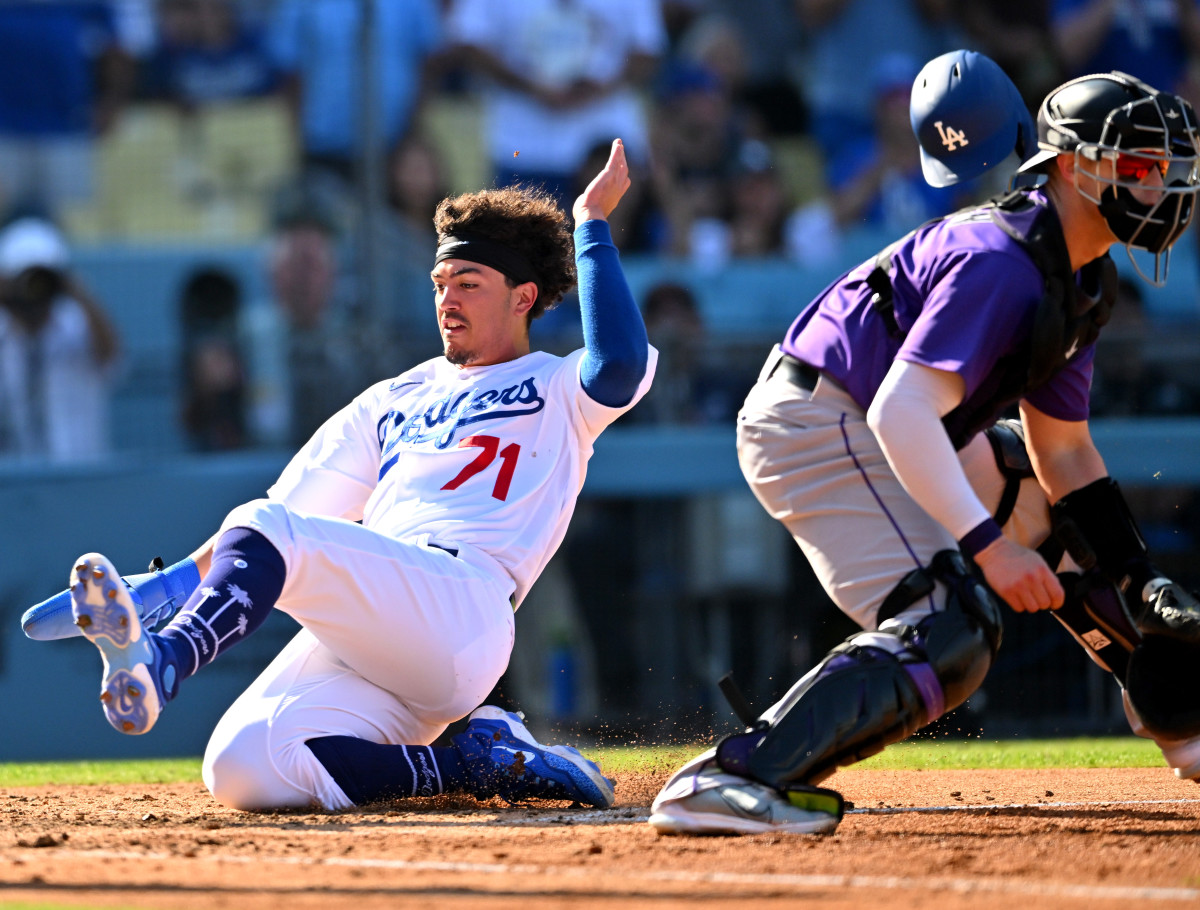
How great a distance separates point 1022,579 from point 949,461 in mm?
306

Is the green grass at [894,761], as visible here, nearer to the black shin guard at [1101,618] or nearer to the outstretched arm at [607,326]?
the black shin guard at [1101,618]

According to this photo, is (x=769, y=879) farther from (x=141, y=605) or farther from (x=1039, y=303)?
(x=141, y=605)

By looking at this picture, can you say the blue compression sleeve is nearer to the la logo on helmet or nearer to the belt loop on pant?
the belt loop on pant

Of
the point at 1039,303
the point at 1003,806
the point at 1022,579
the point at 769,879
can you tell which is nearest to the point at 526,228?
the point at 1039,303

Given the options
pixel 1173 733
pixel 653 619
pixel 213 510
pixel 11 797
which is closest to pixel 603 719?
pixel 653 619

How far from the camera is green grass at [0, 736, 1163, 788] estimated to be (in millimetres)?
5906

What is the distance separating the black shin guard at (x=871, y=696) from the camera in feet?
11.4

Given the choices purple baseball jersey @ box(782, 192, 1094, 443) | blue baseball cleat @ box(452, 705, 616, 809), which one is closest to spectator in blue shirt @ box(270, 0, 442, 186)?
blue baseball cleat @ box(452, 705, 616, 809)

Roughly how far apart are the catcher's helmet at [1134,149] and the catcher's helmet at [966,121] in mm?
663

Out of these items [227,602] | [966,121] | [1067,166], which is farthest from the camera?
[966,121]

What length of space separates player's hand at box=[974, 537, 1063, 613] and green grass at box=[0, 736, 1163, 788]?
245 centimetres

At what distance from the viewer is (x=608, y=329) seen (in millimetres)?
4305

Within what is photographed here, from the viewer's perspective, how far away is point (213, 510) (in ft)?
31.4

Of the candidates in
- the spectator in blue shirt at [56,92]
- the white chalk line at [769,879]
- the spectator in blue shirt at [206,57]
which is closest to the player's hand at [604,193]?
the white chalk line at [769,879]
